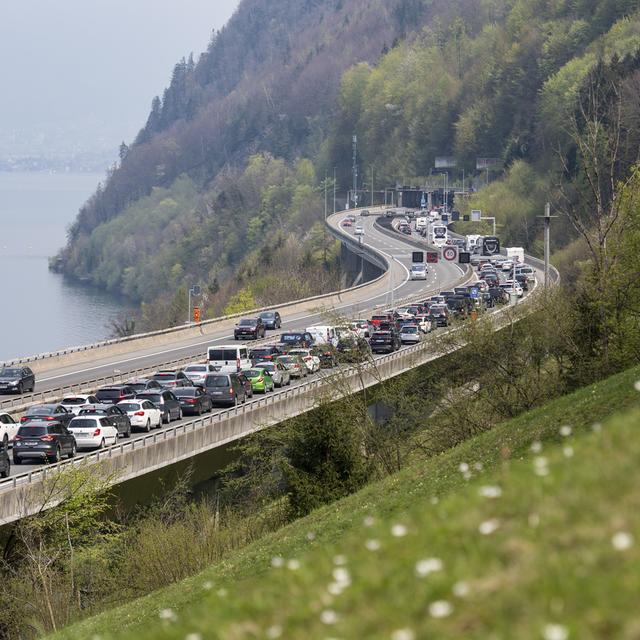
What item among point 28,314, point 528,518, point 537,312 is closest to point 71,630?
point 528,518

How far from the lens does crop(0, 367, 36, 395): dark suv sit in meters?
52.0

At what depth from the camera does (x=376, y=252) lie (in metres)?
132

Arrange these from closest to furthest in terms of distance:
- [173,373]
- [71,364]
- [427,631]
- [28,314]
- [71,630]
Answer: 1. [427,631]
2. [71,630]
3. [173,373]
4. [71,364]
5. [28,314]

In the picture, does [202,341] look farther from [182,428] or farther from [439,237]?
[439,237]

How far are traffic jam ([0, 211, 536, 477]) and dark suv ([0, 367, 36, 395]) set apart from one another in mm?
34

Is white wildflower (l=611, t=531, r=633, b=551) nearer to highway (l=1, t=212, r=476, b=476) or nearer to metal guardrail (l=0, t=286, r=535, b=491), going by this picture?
metal guardrail (l=0, t=286, r=535, b=491)

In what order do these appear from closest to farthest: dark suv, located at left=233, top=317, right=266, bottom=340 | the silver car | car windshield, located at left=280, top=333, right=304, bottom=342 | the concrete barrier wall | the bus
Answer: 1. the concrete barrier wall
2. car windshield, located at left=280, top=333, right=304, bottom=342
3. the silver car
4. dark suv, located at left=233, top=317, right=266, bottom=340
5. the bus

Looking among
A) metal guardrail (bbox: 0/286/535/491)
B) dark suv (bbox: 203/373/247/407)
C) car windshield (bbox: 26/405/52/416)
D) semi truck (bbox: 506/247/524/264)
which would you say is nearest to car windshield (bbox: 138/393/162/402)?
metal guardrail (bbox: 0/286/535/491)

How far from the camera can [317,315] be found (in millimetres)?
88062

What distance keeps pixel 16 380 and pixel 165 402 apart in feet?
29.9

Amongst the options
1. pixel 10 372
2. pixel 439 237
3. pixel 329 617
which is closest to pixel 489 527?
pixel 329 617

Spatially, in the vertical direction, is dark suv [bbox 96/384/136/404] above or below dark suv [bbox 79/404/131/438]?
below

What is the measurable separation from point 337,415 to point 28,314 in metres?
149

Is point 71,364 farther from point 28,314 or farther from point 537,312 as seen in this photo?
point 28,314
